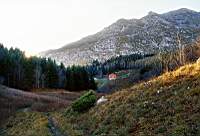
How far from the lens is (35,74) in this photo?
127 meters

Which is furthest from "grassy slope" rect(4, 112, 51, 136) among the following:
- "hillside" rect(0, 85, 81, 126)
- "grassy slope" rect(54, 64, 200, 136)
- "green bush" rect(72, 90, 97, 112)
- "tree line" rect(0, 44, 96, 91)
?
"tree line" rect(0, 44, 96, 91)

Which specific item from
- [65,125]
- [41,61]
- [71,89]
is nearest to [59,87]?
[71,89]

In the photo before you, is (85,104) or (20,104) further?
(20,104)

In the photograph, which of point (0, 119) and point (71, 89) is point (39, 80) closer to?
point (71, 89)

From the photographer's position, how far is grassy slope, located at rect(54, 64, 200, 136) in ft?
76.6

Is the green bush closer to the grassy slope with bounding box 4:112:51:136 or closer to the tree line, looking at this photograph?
the grassy slope with bounding box 4:112:51:136

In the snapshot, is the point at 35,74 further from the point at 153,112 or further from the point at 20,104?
the point at 153,112

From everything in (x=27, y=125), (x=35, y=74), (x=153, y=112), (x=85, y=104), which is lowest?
(x=27, y=125)

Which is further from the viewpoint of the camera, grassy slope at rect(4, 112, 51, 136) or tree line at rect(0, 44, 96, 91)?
tree line at rect(0, 44, 96, 91)

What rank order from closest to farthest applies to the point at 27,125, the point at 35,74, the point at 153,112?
the point at 153,112, the point at 27,125, the point at 35,74

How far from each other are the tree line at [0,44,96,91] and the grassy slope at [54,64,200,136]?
3220 inches

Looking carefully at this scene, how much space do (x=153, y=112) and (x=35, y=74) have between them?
10290 centimetres

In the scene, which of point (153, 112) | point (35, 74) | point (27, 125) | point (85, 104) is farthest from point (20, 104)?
point (35, 74)

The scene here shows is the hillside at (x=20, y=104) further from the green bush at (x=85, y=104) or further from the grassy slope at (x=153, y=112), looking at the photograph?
the grassy slope at (x=153, y=112)
